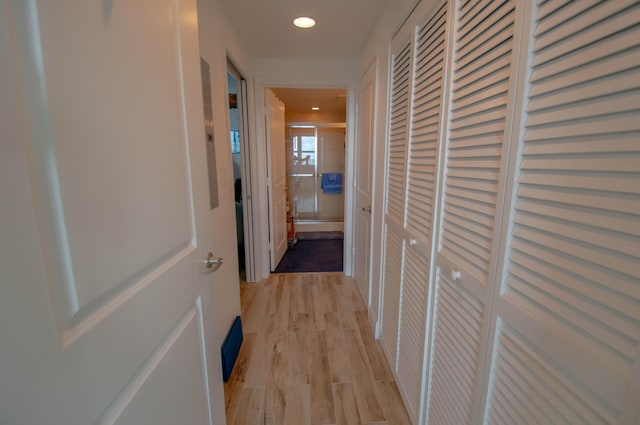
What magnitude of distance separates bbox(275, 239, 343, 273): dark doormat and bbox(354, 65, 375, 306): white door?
63cm

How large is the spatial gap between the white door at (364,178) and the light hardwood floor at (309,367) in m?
0.32

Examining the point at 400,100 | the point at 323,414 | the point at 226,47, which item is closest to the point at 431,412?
the point at 323,414

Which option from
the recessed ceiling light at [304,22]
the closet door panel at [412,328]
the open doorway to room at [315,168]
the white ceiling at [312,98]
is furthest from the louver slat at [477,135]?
the open doorway to room at [315,168]

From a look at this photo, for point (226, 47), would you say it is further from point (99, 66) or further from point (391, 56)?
point (99, 66)

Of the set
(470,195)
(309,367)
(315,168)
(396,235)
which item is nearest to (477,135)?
(470,195)

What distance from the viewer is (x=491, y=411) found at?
29.1 inches

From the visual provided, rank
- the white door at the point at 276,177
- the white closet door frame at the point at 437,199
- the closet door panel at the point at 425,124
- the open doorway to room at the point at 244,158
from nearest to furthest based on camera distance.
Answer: the white closet door frame at the point at 437,199 → the closet door panel at the point at 425,124 → the open doorway to room at the point at 244,158 → the white door at the point at 276,177

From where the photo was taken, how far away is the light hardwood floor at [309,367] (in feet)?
4.71

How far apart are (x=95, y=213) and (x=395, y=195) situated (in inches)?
56.1

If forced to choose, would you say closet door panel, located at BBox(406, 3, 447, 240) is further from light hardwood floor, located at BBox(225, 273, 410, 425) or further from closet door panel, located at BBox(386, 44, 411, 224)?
light hardwood floor, located at BBox(225, 273, 410, 425)

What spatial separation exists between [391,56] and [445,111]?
86 cm

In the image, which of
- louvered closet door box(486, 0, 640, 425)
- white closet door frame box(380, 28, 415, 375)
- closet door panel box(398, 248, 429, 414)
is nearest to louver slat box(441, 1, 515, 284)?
louvered closet door box(486, 0, 640, 425)

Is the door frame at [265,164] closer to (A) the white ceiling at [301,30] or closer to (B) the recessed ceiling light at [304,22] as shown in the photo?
(A) the white ceiling at [301,30]

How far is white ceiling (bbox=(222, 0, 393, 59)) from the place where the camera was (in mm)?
1743
